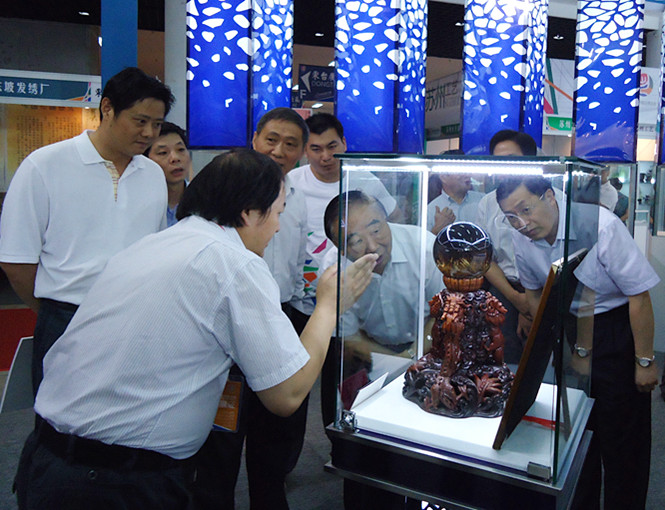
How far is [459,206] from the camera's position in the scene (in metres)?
1.45

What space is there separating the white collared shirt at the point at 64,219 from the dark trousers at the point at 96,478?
2.51 feet

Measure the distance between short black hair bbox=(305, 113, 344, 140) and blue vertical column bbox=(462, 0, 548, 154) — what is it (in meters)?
0.84

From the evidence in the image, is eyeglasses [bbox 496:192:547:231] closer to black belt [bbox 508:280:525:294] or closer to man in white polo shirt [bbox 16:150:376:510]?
black belt [bbox 508:280:525:294]

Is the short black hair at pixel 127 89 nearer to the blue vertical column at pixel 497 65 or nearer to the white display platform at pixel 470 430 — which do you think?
the white display platform at pixel 470 430

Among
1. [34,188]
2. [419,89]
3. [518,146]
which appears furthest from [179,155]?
[518,146]

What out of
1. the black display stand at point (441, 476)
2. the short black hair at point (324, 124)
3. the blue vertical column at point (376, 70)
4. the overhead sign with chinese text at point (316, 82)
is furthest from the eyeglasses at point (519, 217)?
the overhead sign with chinese text at point (316, 82)

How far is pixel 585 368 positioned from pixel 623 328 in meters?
0.49

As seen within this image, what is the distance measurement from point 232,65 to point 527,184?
1810 mm

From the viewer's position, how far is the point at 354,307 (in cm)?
134

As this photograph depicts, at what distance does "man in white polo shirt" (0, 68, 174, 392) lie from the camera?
1804 mm

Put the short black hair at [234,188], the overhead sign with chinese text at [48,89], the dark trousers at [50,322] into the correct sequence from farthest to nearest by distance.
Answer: the overhead sign with chinese text at [48,89]
the dark trousers at [50,322]
the short black hair at [234,188]

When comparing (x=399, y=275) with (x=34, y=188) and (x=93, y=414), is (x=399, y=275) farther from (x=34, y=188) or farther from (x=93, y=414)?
(x=34, y=188)

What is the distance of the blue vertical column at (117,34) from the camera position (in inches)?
96.7

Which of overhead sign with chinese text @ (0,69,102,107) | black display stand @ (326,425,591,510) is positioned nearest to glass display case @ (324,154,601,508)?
black display stand @ (326,425,591,510)
